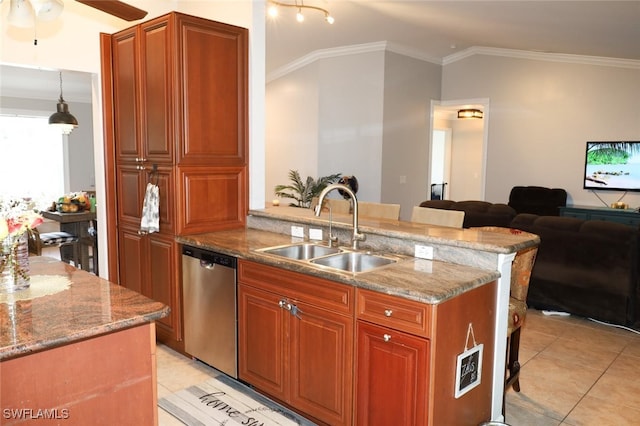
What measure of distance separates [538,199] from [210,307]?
5.66m

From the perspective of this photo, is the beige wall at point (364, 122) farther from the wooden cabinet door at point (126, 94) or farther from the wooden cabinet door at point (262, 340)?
the wooden cabinet door at point (262, 340)

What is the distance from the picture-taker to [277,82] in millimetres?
8047

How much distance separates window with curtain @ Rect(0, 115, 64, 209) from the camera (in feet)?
25.8

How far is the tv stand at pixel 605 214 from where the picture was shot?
628cm

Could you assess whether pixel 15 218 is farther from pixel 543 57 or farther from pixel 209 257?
pixel 543 57

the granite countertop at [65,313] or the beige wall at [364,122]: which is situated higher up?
the beige wall at [364,122]

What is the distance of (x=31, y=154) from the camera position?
816 centimetres

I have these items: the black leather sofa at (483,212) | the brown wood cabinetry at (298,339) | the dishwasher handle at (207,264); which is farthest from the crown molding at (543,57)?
the brown wood cabinetry at (298,339)

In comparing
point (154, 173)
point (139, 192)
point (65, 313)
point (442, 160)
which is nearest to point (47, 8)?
point (65, 313)

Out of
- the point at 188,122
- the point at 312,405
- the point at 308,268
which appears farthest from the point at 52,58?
the point at 312,405

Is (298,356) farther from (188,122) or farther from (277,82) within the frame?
(277,82)

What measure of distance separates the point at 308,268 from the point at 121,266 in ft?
7.11

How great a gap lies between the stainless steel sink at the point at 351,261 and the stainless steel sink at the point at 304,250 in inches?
5.3

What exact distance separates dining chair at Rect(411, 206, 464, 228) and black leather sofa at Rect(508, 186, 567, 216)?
4097 millimetres
